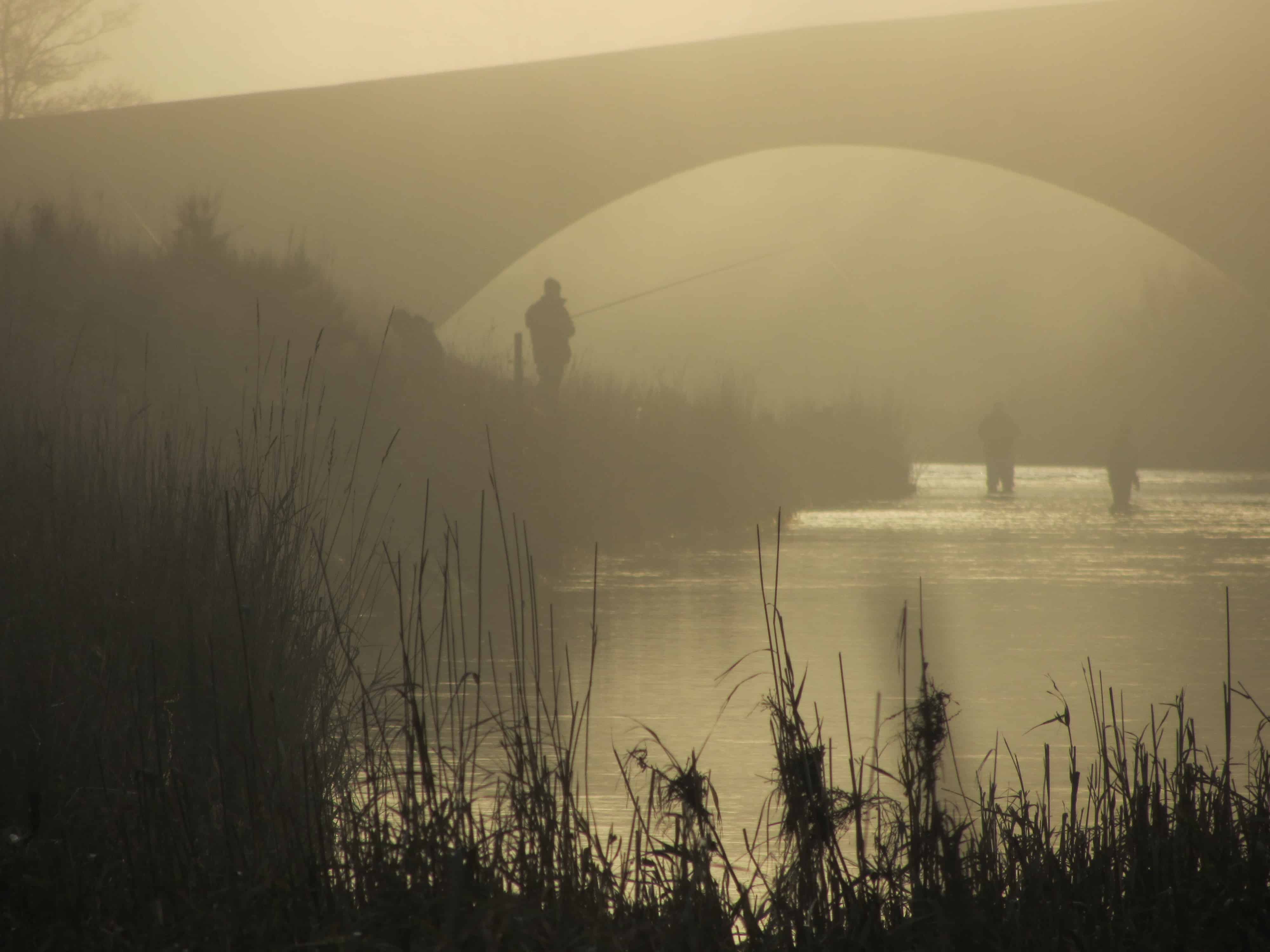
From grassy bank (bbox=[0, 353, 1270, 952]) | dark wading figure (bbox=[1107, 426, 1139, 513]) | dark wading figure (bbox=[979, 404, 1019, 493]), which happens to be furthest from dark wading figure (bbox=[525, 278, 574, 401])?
grassy bank (bbox=[0, 353, 1270, 952])

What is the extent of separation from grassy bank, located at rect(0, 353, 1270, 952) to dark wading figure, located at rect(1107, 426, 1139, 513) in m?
12.6

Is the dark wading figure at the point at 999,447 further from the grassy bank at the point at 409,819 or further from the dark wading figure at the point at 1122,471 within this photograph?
the grassy bank at the point at 409,819

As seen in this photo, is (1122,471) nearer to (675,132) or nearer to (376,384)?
(675,132)

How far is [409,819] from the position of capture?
2250mm

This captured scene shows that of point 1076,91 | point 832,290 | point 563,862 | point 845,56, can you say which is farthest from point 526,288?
point 832,290

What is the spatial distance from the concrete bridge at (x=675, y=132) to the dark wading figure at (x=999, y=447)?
5.50 metres

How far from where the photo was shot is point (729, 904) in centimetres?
219

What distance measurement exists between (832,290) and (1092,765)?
37.1 metres

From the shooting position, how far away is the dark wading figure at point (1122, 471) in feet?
51.1

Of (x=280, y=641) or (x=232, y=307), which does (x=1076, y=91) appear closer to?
(x=232, y=307)

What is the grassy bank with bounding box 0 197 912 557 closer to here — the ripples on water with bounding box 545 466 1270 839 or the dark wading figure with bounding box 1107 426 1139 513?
the ripples on water with bounding box 545 466 1270 839

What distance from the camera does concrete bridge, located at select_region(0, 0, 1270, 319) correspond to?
43.6ft

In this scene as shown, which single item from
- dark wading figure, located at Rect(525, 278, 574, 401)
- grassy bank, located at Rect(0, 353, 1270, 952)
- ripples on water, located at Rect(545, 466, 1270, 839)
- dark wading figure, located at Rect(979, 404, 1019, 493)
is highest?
dark wading figure, located at Rect(525, 278, 574, 401)

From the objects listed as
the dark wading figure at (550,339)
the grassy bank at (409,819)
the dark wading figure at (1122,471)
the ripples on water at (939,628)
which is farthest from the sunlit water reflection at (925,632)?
the dark wading figure at (1122,471)
